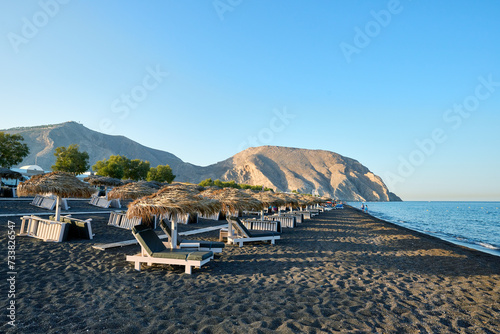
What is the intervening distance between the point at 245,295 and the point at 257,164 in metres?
134

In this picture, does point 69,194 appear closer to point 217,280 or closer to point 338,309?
point 217,280

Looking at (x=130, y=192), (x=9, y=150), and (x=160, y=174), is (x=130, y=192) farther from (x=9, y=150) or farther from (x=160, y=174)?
(x=160, y=174)

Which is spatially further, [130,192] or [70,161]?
[70,161]

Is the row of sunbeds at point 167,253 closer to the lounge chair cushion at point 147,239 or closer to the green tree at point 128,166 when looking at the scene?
the lounge chair cushion at point 147,239

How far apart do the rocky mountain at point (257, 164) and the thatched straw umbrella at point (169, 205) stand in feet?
378

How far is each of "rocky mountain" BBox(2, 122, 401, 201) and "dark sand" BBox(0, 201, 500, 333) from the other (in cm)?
11579

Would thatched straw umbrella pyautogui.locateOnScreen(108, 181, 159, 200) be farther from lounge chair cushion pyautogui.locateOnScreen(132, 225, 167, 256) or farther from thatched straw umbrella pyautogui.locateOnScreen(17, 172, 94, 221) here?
lounge chair cushion pyautogui.locateOnScreen(132, 225, 167, 256)

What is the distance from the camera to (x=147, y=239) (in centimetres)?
620

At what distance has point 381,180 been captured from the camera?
591ft

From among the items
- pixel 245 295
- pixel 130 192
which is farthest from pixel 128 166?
pixel 245 295

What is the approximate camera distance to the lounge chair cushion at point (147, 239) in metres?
5.96

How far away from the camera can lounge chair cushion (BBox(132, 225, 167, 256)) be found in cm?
596

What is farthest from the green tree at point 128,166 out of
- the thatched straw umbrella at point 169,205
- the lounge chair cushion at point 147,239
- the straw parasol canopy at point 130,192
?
the lounge chair cushion at point 147,239

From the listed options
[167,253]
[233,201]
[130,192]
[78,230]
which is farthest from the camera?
[130,192]
